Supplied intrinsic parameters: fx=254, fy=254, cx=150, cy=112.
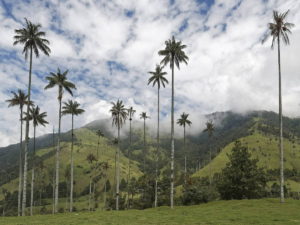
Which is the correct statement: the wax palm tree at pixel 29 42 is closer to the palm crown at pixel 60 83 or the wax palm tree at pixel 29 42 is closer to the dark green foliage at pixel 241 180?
the palm crown at pixel 60 83

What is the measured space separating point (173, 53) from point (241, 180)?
31443mm

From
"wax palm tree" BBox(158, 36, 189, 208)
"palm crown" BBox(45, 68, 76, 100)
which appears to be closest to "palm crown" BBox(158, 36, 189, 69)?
"wax palm tree" BBox(158, 36, 189, 208)

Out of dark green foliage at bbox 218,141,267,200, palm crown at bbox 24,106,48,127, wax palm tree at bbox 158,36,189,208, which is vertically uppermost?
wax palm tree at bbox 158,36,189,208

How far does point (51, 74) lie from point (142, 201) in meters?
50.6

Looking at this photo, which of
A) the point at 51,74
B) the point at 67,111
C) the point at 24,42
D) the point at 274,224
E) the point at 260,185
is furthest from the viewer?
the point at 260,185

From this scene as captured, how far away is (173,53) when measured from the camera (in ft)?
158

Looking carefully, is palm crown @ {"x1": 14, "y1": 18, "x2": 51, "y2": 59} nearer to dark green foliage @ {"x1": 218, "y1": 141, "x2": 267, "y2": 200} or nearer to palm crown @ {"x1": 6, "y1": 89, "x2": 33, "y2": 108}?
palm crown @ {"x1": 6, "y1": 89, "x2": 33, "y2": 108}

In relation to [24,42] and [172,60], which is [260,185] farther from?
[24,42]

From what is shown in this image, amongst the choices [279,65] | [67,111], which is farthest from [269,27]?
[67,111]

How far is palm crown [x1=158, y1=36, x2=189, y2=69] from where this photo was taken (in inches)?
1873

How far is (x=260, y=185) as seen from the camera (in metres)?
61.8

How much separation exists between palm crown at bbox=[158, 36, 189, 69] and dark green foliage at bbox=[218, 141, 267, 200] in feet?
89.9

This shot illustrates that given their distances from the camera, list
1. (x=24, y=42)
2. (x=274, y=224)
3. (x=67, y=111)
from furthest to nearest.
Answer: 1. (x=67, y=111)
2. (x=24, y=42)
3. (x=274, y=224)

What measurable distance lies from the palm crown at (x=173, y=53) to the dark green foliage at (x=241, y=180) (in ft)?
89.9
